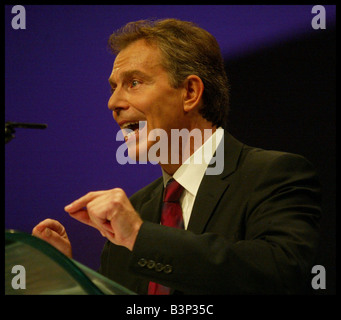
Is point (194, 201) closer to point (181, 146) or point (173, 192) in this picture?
point (173, 192)

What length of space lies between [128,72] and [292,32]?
1.65ft

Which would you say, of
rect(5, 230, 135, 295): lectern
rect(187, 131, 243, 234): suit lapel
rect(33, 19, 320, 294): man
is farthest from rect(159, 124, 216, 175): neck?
rect(5, 230, 135, 295): lectern

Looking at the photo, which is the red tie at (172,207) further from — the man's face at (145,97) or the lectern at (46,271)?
the lectern at (46,271)

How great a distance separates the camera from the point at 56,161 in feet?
5.34

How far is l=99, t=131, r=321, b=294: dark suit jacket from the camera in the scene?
847 millimetres

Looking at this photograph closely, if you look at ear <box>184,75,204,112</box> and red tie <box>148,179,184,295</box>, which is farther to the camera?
ear <box>184,75,204,112</box>

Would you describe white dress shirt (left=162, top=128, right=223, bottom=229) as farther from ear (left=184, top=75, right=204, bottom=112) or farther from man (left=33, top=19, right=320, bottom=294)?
ear (left=184, top=75, right=204, bottom=112)

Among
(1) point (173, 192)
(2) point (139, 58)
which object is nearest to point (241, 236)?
(1) point (173, 192)

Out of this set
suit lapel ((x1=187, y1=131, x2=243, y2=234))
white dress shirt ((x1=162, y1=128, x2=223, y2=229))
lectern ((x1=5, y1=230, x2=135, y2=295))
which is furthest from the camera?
white dress shirt ((x1=162, y1=128, x2=223, y2=229))

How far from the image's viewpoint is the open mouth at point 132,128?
130cm

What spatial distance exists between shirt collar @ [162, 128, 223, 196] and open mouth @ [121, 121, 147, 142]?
15 cm

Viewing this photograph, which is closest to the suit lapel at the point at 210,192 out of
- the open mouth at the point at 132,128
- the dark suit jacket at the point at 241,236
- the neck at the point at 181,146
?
the dark suit jacket at the point at 241,236
